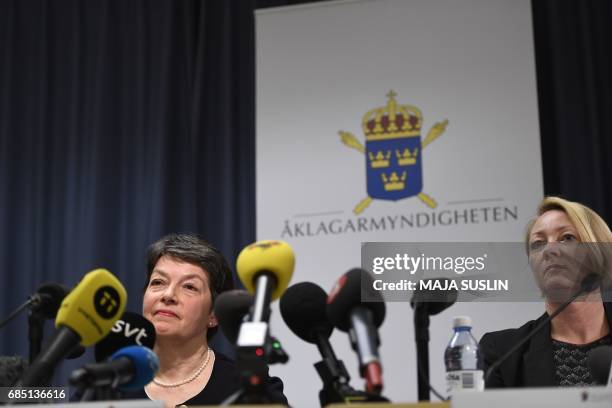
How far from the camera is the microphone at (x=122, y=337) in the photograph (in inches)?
88.7

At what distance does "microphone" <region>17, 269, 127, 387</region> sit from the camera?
1588mm

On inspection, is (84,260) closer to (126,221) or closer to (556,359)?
(126,221)

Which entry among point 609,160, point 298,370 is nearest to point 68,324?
point 298,370

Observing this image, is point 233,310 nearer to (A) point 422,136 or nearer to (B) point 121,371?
(B) point 121,371

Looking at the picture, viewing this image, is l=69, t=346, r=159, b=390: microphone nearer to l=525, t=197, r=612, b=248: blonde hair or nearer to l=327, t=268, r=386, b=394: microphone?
l=327, t=268, r=386, b=394: microphone

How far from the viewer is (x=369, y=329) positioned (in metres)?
1.51

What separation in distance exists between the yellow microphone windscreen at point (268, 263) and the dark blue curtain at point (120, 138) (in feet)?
10.5

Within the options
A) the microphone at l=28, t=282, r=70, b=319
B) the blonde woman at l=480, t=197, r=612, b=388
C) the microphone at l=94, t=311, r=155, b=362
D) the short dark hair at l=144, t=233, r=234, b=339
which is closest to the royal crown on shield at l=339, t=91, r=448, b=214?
the short dark hair at l=144, t=233, r=234, b=339

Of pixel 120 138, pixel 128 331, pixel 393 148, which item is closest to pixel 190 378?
pixel 128 331

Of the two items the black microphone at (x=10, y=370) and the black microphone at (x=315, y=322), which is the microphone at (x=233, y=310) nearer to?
the black microphone at (x=315, y=322)

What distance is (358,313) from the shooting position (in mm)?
1563

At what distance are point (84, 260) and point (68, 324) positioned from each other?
3377mm

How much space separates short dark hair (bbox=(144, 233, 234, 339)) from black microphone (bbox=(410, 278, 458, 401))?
1.04 meters

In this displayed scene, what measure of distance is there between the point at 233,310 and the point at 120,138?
3.49m
